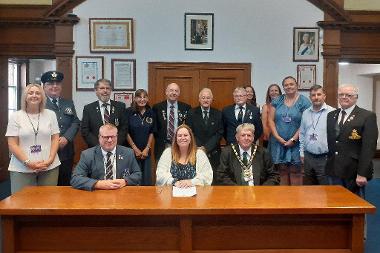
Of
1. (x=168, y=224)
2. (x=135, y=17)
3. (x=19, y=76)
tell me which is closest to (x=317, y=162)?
(x=168, y=224)

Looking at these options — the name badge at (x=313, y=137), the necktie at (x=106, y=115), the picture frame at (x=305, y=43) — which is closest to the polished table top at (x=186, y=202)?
the name badge at (x=313, y=137)

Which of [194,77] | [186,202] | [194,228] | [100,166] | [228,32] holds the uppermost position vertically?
[228,32]

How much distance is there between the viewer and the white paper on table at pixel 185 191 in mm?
2728

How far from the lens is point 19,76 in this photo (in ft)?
30.4

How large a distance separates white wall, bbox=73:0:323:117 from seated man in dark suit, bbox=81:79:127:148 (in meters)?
1.53

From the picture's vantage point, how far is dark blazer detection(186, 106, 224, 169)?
461 cm

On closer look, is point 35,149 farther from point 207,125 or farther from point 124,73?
point 124,73

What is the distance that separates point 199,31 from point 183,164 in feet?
10.1

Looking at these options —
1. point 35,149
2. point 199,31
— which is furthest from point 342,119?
point 199,31

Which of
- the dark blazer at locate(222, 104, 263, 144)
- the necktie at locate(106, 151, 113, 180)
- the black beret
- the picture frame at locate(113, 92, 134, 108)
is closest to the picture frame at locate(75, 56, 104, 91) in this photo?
the picture frame at locate(113, 92, 134, 108)

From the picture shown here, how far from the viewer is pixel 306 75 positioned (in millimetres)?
6098

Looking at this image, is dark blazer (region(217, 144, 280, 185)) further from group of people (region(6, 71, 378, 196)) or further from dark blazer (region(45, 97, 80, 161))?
dark blazer (region(45, 97, 80, 161))

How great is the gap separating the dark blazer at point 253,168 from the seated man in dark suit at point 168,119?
140 centimetres

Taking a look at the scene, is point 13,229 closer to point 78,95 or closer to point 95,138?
point 95,138
